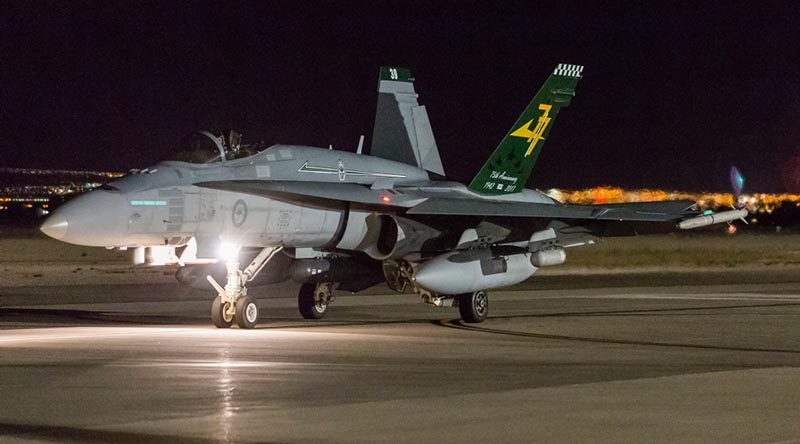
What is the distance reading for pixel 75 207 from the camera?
14148 mm

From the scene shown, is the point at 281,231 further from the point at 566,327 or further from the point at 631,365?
the point at 631,365

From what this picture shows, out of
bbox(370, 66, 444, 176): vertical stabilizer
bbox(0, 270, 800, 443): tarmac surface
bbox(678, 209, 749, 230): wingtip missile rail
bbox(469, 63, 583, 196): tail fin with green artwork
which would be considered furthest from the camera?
bbox(370, 66, 444, 176): vertical stabilizer

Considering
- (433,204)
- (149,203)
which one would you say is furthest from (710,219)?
(149,203)

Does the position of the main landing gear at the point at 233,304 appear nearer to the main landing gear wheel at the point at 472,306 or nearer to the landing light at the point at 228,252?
the landing light at the point at 228,252

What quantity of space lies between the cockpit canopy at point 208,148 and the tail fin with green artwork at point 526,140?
465 cm

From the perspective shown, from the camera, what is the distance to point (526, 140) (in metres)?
20.5

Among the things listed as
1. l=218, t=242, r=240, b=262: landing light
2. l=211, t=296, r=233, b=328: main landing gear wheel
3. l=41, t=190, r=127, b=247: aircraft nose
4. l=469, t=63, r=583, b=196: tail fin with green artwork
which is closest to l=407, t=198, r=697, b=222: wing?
l=469, t=63, r=583, b=196: tail fin with green artwork

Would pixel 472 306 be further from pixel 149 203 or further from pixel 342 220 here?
pixel 149 203

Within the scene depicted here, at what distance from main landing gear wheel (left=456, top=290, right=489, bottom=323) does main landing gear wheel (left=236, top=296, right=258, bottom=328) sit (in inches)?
129

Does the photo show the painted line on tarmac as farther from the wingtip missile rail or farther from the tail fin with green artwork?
the wingtip missile rail

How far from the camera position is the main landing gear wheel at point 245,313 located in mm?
15906

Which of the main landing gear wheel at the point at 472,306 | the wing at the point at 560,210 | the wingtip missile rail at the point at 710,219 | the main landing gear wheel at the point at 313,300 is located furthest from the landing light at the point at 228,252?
the wingtip missile rail at the point at 710,219

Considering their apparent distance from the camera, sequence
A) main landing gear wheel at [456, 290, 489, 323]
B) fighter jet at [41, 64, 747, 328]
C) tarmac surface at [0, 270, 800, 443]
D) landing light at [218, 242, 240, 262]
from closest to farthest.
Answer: tarmac surface at [0, 270, 800, 443] → fighter jet at [41, 64, 747, 328] → landing light at [218, 242, 240, 262] → main landing gear wheel at [456, 290, 489, 323]

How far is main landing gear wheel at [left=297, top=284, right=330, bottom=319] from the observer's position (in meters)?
18.5
